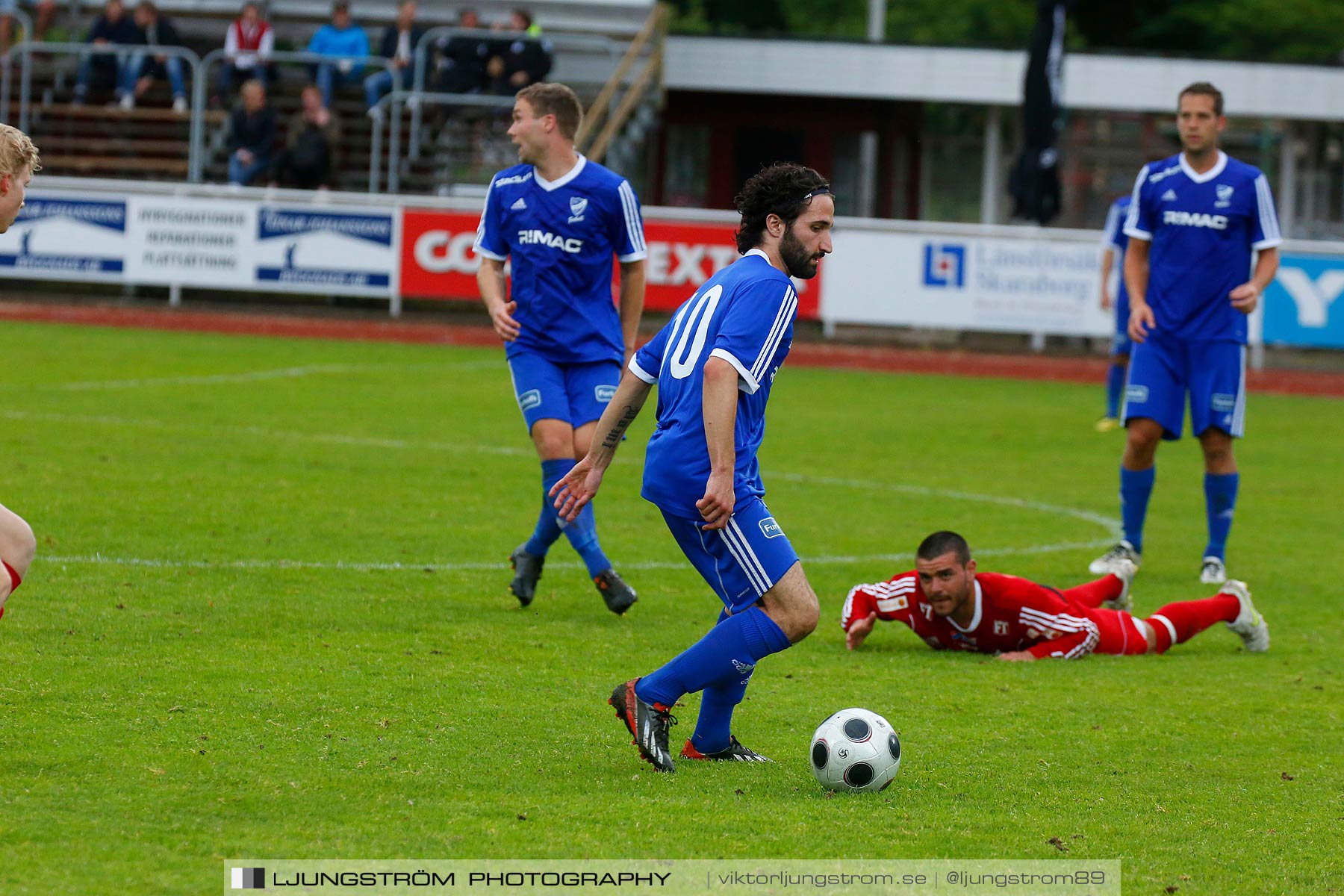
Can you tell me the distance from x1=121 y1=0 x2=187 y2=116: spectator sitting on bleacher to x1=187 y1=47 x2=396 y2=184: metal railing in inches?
11.1

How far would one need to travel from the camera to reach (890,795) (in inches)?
193

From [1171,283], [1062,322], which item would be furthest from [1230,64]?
[1171,283]

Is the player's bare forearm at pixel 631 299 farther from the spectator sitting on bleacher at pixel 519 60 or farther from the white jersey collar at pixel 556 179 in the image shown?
the spectator sitting on bleacher at pixel 519 60

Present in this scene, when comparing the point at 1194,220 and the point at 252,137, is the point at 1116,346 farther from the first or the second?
the point at 252,137

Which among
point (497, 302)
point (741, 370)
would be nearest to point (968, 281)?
point (497, 302)

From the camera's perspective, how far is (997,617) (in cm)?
703

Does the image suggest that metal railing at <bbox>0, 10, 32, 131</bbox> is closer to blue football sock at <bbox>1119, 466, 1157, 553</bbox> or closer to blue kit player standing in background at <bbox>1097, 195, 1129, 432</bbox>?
blue kit player standing in background at <bbox>1097, 195, 1129, 432</bbox>

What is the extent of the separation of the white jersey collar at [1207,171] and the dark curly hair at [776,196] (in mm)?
4580

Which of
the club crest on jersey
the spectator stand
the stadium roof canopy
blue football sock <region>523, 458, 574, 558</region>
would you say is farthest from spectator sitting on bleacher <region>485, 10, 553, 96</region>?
blue football sock <region>523, 458, 574, 558</region>

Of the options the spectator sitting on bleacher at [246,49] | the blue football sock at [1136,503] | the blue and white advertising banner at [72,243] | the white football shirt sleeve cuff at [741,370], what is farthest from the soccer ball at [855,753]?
the spectator sitting on bleacher at [246,49]

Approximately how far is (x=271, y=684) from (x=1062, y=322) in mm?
16179

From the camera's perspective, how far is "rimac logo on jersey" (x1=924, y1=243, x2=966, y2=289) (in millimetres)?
20609

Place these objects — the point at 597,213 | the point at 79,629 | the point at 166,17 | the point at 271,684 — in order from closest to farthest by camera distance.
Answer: the point at 271,684 < the point at 79,629 < the point at 597,213 < the point at 166,17

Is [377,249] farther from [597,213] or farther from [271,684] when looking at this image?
[271,684]
